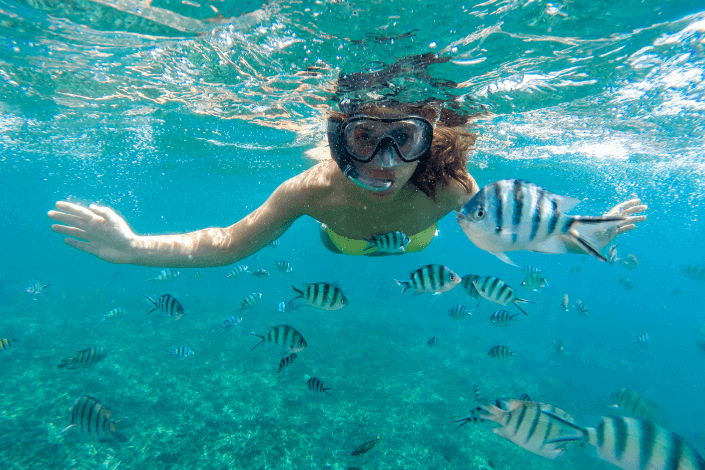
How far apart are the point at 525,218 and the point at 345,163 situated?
235cm

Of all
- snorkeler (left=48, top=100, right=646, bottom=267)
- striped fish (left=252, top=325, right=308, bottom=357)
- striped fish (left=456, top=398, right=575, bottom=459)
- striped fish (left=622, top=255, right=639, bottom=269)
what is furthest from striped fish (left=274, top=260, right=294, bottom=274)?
striped fish (left=622, top=255, right=639, bottom=269)

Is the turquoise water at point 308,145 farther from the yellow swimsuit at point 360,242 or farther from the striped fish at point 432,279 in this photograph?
the yellow swimsuit at point 360,242

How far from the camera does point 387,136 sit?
3334mm

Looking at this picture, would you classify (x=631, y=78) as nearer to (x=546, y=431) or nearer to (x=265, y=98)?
(x=546, y=431)

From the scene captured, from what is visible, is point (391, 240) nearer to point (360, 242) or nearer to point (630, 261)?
point (360, 242)

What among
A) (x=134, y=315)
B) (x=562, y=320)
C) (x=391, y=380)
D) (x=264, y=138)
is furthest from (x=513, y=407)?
(x=562, y=320)

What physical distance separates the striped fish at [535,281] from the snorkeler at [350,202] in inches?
124

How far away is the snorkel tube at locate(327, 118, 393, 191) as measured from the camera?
329cm

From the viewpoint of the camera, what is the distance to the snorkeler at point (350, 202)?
3301 millimetres

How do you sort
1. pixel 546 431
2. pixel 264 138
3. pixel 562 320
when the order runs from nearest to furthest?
pixel 546 431 < pixel 264 138 < pixel 562 320

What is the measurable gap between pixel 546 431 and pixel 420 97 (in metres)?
8.00

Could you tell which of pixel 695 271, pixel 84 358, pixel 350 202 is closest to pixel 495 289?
pixel 350 202

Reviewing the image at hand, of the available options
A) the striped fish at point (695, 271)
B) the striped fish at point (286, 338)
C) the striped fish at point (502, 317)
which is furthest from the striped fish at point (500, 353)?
the striped fish at point (695, 271)

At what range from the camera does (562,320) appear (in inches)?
1324
